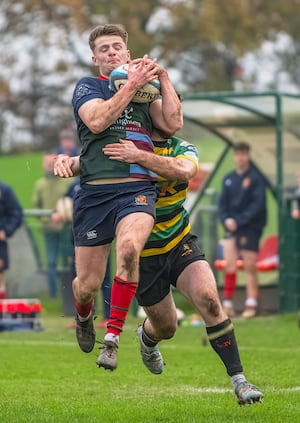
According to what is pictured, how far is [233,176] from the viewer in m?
17.9

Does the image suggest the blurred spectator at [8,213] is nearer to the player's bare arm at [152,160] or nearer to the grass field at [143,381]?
the grass field at [143,381]

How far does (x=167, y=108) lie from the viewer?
8.96 m

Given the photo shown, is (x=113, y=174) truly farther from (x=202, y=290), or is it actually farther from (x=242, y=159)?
(x=242, y=159)

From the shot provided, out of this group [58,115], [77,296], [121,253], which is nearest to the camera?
[121,253]

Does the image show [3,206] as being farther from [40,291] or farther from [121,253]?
[121,253]

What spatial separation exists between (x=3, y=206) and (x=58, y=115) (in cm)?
2612

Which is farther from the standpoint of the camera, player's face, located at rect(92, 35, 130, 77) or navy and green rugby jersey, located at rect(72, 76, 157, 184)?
player's face, located at rect(92, 35, 130, 77)

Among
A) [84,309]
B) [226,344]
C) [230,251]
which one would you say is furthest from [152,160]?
[230,251]

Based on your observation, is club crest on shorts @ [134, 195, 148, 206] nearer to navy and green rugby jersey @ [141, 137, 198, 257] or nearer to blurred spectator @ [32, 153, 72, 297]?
navy and green rugby jersey @ [141, 137, 198, 257]

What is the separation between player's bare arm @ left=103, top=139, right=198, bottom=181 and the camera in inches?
347

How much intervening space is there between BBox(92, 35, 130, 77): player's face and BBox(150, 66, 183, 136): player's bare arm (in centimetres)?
33

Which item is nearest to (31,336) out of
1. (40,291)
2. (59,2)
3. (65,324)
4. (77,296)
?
(65,324)

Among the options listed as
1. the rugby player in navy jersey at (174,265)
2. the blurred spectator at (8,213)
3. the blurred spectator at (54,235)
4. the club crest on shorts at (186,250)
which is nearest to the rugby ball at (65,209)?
the blurred spectator at (54,235)

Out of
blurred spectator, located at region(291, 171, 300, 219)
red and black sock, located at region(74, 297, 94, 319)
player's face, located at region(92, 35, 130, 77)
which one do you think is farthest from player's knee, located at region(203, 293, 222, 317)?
blurred spectator, located at region(291, 171, 300, 219)
